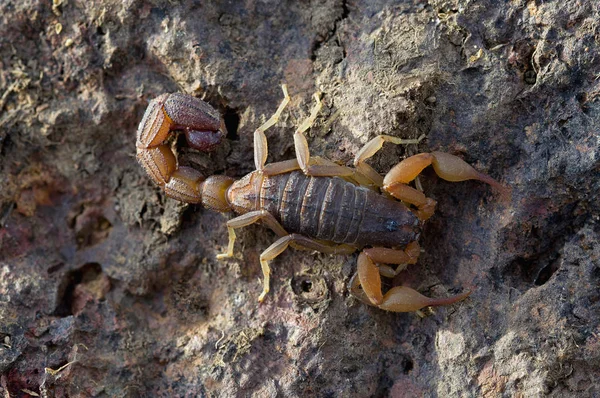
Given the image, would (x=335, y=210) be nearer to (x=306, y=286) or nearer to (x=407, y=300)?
(x=306, y=286)

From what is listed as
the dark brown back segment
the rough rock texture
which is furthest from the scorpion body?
the rough rock texture

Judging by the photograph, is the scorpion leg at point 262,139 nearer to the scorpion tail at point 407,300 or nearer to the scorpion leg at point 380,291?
the scorpion leg at point 380,291

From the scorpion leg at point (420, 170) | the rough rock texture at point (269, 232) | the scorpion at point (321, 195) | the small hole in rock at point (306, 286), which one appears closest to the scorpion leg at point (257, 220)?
the scorpion at point (321, 195)

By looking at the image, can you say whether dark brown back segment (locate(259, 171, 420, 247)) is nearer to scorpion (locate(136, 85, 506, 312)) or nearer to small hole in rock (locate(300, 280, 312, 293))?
scorpion (locate(136, 85, 506, 312))

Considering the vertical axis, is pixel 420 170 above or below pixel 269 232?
above

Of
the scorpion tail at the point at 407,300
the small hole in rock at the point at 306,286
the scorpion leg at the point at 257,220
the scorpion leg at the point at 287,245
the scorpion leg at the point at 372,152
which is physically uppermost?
the scorpion leg at the point at 372,152

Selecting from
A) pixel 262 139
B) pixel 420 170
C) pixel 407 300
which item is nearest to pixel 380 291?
pixel 407 300

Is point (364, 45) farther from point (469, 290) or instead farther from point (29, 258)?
point (29, 258)
